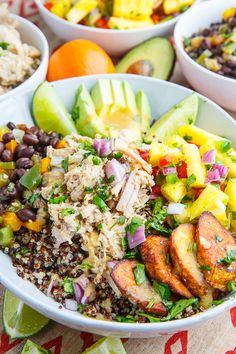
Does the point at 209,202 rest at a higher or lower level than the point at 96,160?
lower

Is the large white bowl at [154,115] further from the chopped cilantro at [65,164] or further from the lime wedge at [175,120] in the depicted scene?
the chopped cilantro at [65,164]

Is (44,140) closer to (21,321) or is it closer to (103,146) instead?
(103,146)

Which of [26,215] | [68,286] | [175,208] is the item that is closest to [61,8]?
[26,215]

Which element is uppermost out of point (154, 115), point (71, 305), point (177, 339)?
point (154, 115)

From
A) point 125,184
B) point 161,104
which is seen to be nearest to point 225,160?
point 125,184

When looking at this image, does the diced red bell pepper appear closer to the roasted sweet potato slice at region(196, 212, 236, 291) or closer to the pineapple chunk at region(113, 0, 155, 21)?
the roasted sweet potato slice at region(196, 212, 236, 291)

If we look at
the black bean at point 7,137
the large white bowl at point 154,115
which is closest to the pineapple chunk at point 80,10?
the large white bowl at point 154,115

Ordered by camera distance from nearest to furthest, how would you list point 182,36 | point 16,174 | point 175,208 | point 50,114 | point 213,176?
1. point 175,208
2. point 213,176
3. point 16,174
4. point 50,114
5. point 182,36

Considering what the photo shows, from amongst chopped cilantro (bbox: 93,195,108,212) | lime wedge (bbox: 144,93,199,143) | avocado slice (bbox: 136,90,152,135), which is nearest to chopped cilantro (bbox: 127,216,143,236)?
chopped cilantro (bbox: 93,195,108,212)
